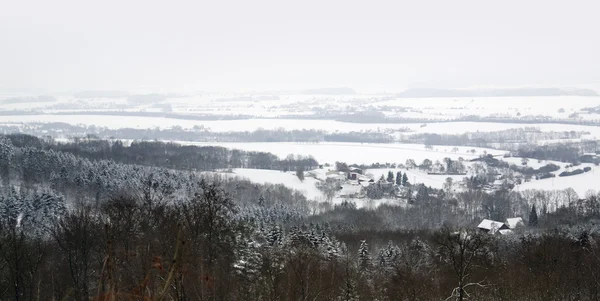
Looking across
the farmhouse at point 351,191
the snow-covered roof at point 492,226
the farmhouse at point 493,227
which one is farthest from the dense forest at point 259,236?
the farmhouse at point 351,191

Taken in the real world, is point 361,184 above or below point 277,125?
below

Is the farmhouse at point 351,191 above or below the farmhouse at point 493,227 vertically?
below

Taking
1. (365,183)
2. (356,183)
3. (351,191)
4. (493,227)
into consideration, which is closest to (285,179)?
(351,191)

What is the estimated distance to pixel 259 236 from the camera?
72.5ft

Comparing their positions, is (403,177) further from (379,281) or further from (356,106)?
(356,106)

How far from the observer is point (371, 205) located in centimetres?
4297

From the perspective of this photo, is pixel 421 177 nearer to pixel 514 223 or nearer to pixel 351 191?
pixel 351 191

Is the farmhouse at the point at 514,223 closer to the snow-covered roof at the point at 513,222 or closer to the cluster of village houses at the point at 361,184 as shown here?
the snow-covered roof at the point at 513,222

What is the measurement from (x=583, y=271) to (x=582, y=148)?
63.2 m

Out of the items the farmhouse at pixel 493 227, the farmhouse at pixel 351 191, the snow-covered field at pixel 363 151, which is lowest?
the farmhouse at pixel 351 191

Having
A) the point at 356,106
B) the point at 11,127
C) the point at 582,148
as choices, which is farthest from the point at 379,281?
the point at 356,106

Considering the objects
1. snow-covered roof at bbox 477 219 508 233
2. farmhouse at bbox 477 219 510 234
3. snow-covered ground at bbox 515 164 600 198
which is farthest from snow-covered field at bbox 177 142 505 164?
farmhouse at bbox 477 219 510 234

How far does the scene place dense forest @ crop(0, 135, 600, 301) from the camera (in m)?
8.61

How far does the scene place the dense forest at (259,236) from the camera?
8.61 metres
